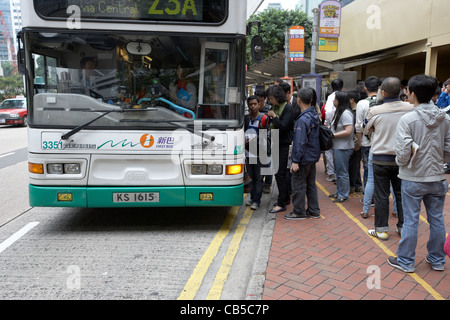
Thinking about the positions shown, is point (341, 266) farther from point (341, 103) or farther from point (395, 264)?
point (341, 103)

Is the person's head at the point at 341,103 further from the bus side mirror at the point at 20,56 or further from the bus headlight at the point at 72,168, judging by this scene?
the bus side mirror at the point at 20,56

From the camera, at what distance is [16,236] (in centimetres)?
503

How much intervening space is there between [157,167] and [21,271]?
182 cm

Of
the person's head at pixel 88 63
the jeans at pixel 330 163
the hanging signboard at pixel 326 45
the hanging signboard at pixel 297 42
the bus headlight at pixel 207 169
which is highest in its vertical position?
the hanging signboard at pixel 297 42

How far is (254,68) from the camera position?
2795 centimetres

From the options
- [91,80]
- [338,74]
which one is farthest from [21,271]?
[338,74]

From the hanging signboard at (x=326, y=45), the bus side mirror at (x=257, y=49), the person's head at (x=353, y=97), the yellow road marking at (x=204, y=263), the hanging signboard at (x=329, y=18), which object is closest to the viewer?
the yellow road marking at (x=204, y=263)

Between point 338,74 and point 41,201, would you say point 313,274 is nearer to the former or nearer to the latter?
point 41,201

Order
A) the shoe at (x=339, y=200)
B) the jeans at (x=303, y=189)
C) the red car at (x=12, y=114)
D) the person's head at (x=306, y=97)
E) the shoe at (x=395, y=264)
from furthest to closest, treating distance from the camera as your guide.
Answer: the red car at (x=12, y=114)
the shoe at (x=339, y=200)
the jeans at (x=303, y=189)
the person's head at (x=306, y=97)
the shoe at (x=395, y=264)

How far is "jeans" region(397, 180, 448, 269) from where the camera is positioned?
3662mm

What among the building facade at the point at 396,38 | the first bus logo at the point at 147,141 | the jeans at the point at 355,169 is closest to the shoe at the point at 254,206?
the jeans at the point at 355,169

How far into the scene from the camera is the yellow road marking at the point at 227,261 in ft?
11.7

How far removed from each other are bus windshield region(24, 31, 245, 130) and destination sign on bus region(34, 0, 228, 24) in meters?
0.20

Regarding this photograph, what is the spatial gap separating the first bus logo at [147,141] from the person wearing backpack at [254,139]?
1626 mm
